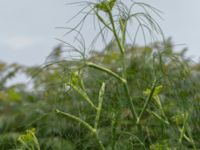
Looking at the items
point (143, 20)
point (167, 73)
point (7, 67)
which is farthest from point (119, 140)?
point (7, 67)

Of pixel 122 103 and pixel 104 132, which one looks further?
pixel 104 132

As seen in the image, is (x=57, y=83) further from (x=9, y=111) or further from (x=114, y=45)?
(x=9, y=111)

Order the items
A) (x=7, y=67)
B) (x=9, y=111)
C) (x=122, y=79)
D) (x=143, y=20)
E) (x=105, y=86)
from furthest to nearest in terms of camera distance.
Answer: (x=7, y=67) → (x=9, y=111) → (x=105, y=86) → (x=143, y=20) → (x=122, y=79)

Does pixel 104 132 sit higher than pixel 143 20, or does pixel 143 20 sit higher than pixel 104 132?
pixel 143 20

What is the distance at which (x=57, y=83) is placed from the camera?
7.25 feet

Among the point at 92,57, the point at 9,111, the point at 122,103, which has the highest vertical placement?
the point at 92,57

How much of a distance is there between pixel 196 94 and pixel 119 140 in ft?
1.14

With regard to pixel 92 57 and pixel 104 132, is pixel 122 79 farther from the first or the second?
pixel 104 132

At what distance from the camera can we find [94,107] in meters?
2.19

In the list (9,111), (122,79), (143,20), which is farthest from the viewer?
(9,111)

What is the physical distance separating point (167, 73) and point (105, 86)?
281 mm

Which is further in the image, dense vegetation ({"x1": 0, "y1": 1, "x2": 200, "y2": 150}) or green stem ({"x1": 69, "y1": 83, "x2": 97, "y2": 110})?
green stem ({"x1": 69, "y1": 83, "x2": 97, "y2": 110})

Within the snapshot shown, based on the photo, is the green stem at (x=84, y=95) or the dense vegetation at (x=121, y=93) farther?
the green stem at (x=84, y=95)

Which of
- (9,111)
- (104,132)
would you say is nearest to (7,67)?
(9,111)
